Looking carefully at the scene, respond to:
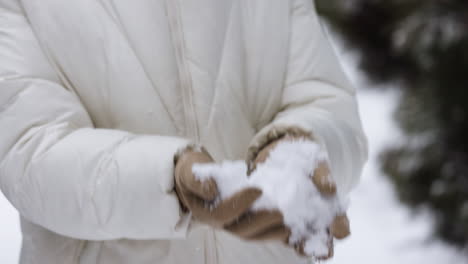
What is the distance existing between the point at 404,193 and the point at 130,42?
1604 mm

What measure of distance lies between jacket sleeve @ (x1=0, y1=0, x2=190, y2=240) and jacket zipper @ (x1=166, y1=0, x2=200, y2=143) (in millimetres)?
75

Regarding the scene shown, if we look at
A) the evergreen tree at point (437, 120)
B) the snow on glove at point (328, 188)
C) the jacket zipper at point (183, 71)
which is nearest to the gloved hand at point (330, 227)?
the snow on glove at point (328, 188)

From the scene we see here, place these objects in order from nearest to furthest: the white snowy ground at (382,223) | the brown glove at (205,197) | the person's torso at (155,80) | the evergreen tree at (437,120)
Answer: the brown glove at (205,197) → the person's torso at (155,80) → the white snowy ground at (382,223) → the evergreen tree at (437,120)

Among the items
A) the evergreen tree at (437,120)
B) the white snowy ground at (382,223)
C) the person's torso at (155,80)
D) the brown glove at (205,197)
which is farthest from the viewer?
the evergreen tree at (437,120)

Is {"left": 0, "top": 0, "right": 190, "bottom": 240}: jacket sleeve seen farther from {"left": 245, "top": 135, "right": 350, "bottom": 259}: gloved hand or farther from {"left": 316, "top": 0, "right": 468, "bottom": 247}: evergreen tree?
{"left": 316, "top": 0, "right": 468, "bottom": 247}: evergreen tree

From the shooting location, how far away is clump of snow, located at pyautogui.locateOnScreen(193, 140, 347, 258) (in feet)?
1.47

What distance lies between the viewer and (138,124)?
578 mm

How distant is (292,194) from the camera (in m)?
0.45

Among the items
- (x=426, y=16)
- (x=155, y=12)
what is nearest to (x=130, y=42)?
(x=155, y=12)

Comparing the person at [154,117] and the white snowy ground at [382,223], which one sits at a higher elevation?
the person at [154,117]

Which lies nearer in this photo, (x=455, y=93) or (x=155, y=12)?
(x=155, y=12)

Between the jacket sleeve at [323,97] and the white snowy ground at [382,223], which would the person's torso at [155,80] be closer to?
the jacket sleeve at [323,97]

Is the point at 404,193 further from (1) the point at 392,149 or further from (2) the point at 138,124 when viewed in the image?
(2) the point at 138,124

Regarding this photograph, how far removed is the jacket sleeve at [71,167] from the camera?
49 cm
